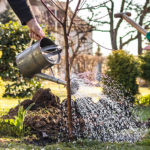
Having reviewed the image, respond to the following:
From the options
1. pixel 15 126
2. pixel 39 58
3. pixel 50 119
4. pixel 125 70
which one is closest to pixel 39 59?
pixel 39 58

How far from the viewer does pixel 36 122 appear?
3.18 metres

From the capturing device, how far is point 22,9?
2.57m

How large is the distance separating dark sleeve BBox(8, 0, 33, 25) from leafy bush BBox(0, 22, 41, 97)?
429cm

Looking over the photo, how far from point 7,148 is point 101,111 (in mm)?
1891

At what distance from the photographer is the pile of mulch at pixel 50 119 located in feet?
10.1

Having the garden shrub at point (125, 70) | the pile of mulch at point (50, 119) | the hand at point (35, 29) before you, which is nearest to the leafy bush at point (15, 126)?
the pile of mulch at point (50, 119)

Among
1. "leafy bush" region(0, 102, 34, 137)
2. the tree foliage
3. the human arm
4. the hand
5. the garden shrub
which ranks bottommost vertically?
"leafy bush" region(0, 102, 34, 137)

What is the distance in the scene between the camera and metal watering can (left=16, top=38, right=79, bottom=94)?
2.55m

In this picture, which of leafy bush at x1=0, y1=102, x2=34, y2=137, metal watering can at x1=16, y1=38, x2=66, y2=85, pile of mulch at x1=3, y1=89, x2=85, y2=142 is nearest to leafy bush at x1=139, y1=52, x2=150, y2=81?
pile of mulch at x1=3, y1=89, x2=85, y2=142

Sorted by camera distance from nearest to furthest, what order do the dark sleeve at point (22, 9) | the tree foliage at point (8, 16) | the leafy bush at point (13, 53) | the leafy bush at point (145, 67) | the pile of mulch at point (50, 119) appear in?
the dark sleeve at point (22, 9), the pile of mulch at point (50, 119), the leafy bush at point (13, 53), the leafy bush at point (145, 67), the tree foliage at point (8, 16)

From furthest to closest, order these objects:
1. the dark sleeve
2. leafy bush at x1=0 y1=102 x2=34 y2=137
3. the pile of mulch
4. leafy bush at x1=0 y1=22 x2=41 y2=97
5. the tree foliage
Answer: the tree foliage < leafy bush at x1=0 y1=22 x2=41 y2=97 < the pile of mulch < leafy bush at x1=0 y1=102 x2=34 y2=137 < the dark sleeve

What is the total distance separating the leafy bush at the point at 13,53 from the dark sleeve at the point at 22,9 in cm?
429

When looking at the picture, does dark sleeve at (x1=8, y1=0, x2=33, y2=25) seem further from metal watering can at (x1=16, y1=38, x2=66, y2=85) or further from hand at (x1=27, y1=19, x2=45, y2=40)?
metal watering can at (x1=16, y1=38, x2=66, y2=85)

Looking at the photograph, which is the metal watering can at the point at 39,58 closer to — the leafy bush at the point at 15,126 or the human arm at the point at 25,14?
the human arm at the point at 25,14
